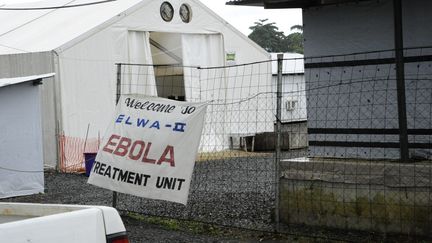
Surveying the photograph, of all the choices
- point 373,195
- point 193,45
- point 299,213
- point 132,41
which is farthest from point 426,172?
point 193,45

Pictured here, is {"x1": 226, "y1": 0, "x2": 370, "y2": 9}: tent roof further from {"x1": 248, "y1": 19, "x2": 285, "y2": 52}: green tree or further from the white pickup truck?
{"x1": 248, "y1": 19, "x2": 285, "y2": 52}: green tree

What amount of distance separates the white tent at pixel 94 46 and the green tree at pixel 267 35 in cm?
5612

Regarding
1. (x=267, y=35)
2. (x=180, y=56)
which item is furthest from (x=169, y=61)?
(x=267, y=35)

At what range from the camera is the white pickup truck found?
3246mm

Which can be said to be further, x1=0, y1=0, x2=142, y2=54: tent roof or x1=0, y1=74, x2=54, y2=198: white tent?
x1=0, y1=0, x2=142, y2=54: tent roof

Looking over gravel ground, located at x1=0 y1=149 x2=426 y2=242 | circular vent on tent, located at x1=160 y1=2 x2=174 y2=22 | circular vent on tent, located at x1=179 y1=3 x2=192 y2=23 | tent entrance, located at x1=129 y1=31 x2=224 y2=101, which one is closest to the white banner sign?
gravel ground, located at x1=0 y1=149 x2=426 y2=242

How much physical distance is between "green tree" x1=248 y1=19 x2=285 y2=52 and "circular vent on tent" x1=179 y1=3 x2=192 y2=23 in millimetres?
57178

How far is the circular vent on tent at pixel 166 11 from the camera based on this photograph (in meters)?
20.6

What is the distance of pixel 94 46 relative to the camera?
18.5 meters

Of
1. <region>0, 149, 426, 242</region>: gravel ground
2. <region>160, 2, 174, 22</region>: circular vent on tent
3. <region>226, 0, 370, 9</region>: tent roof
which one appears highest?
<region>160, 2, 174, 22</region>: circular vent on tent

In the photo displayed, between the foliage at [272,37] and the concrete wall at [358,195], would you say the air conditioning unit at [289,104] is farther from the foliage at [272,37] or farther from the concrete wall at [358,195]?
the foliage at [272,37]

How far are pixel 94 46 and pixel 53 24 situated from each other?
203 centimetres

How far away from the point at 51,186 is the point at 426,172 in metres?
9.56

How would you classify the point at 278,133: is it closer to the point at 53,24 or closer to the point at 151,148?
the point at 151,148
